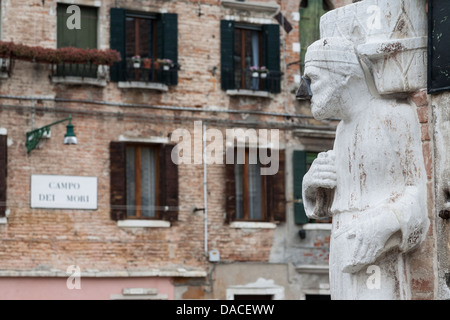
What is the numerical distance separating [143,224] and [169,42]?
400cm

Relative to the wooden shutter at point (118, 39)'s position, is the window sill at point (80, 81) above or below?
below

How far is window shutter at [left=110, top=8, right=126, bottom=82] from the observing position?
1108 inches

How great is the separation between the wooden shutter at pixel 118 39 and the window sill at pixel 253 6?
2612 mm

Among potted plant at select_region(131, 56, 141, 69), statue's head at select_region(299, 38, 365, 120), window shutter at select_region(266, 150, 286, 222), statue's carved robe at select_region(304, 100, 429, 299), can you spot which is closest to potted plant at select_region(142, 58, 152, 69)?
potted plant at select_region(131, 56, 141, 69)

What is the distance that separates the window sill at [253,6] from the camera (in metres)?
29.7

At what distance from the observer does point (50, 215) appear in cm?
2711

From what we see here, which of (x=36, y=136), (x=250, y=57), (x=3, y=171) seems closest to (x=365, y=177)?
(x=36, y=136)

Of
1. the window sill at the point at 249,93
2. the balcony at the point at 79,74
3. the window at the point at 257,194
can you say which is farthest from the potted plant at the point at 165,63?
the window at the point at 257,194

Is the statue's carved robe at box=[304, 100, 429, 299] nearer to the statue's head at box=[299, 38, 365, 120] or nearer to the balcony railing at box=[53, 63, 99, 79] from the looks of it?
the statue's head at box=[299, 38, 365, 120]

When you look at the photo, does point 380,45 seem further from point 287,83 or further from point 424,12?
point 287,83

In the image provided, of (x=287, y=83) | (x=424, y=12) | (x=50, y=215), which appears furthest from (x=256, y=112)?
(x=424, y=12)

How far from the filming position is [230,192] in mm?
29016

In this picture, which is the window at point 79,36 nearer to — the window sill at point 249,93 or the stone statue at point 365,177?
the window sill at point 249,93
